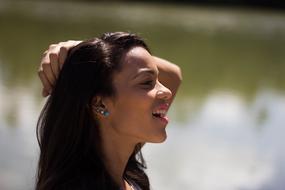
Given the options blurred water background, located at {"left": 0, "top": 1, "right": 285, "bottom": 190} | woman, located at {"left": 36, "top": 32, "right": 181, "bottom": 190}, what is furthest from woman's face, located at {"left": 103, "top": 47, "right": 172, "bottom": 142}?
blurred water background, located at {"left": 0, "top": 1, "right": 285, "bottom": 190}

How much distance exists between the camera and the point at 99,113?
166 centimetres

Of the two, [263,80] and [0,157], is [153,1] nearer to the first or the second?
[263,80]

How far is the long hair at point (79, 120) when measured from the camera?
1.61 m

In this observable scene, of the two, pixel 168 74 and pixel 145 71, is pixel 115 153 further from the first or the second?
pixel 168 74

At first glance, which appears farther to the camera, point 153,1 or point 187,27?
point 153,1

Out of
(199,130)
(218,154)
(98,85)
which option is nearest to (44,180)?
(98,85)

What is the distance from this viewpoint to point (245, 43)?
19.1 meters

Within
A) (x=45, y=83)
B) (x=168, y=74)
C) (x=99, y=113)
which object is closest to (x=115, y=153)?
(x=99, y=113)

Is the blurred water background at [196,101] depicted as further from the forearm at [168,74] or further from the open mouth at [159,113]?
the open mouth at [159,113]

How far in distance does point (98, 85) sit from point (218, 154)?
5213 millimetres

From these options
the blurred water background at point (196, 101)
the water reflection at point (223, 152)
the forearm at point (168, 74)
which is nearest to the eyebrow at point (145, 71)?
the forearm at point (168, 74)

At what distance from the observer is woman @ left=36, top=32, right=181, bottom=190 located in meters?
1.62

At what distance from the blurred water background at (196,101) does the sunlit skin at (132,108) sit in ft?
10.9

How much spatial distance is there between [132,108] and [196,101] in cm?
771
